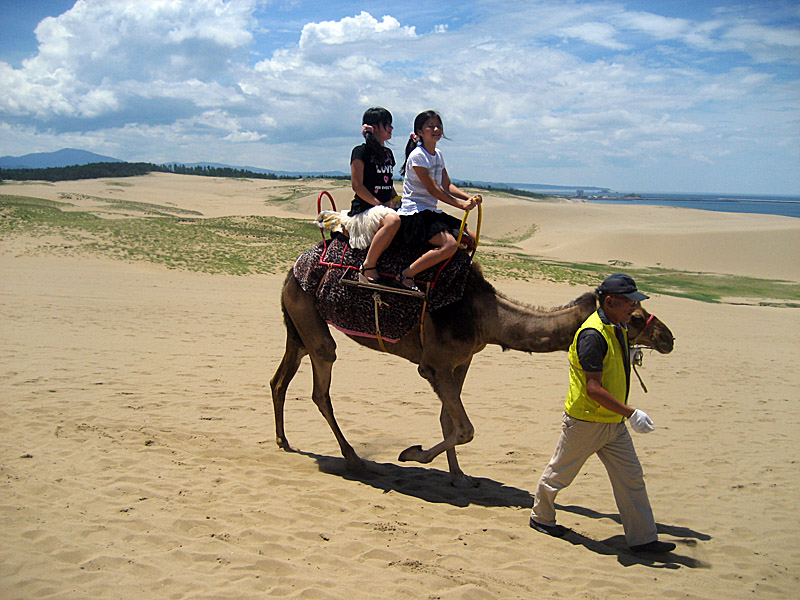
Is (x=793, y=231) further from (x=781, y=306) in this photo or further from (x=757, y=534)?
(x=757, y=534)

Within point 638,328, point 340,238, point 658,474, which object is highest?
point 340,238

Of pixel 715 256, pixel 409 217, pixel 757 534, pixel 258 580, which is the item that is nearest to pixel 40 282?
pixel 409 217

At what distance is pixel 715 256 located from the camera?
3728 centimetres

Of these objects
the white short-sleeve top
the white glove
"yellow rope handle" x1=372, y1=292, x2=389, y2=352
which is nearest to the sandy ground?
the white glove

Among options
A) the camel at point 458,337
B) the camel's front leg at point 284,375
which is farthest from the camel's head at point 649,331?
the camel's front leg at point 284,375

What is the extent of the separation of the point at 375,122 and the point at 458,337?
2143mm

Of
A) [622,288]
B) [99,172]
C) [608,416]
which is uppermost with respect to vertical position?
[99,172]

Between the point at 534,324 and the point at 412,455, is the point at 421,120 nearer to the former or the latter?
the point at 534,324

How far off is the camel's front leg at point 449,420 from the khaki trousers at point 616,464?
37.9 inches

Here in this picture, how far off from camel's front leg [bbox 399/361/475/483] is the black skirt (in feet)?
3.80

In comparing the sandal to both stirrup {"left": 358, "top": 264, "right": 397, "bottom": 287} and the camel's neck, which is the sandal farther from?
the camel's neck

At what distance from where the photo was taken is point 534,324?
5555mm

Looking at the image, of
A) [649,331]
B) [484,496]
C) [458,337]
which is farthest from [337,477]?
[649,331]

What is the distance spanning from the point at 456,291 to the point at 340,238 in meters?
1.51
